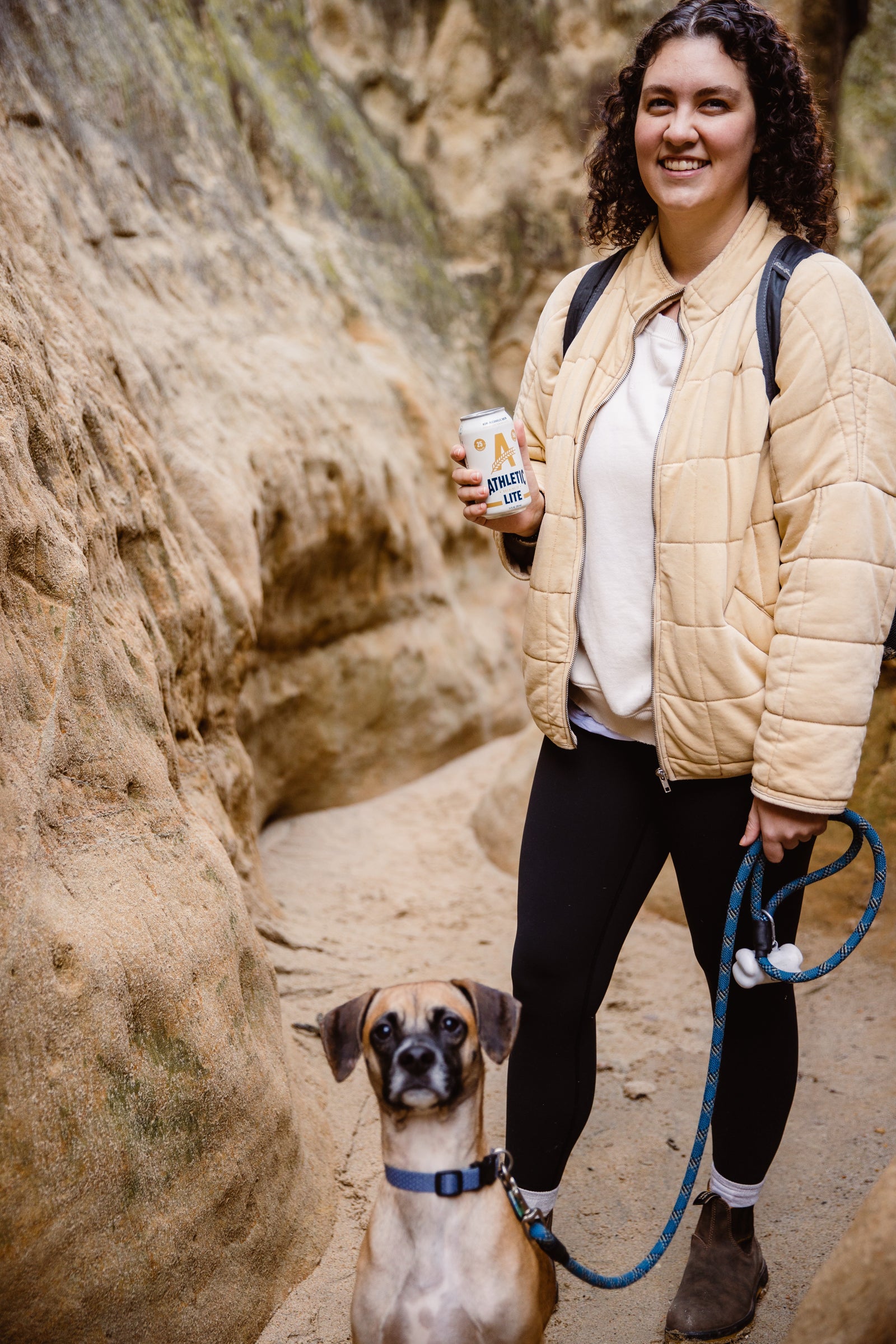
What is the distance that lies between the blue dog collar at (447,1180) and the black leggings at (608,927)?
0.35m

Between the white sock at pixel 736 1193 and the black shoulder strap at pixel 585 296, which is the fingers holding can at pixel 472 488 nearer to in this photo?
the black shoulder strap at pixel 585 296

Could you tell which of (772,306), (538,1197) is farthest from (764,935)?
(772,306)

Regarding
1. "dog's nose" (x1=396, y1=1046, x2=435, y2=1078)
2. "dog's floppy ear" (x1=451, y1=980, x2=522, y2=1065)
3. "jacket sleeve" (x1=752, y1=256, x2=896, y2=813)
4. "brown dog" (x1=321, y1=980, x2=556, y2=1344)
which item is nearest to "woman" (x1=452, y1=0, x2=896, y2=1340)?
"jacket sleeve" (x1=752, y1=256, x2=896, y2=813)

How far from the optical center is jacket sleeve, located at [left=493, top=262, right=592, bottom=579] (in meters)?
2.38

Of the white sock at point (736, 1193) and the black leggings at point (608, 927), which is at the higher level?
the black leggings at point (608, 927)

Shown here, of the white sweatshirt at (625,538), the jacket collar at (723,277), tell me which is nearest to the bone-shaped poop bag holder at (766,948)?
the white sweatshirt at (625,538)

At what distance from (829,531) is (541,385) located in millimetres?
755

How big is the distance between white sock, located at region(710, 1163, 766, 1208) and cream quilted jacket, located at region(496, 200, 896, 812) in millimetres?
929

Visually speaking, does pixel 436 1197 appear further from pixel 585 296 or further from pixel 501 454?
pixel 585 296

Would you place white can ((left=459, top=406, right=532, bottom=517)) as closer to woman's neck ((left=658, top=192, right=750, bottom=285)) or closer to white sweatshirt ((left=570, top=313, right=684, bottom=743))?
white sweatshirt ((left=570, top=313, right=684, bottom=743))

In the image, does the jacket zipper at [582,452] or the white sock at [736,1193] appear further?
the white sock at [736,1193]

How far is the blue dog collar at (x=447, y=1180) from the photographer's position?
6.31 feet

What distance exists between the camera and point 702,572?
2066 millimetres

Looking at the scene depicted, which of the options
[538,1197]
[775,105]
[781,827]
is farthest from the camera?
[538,1197]
